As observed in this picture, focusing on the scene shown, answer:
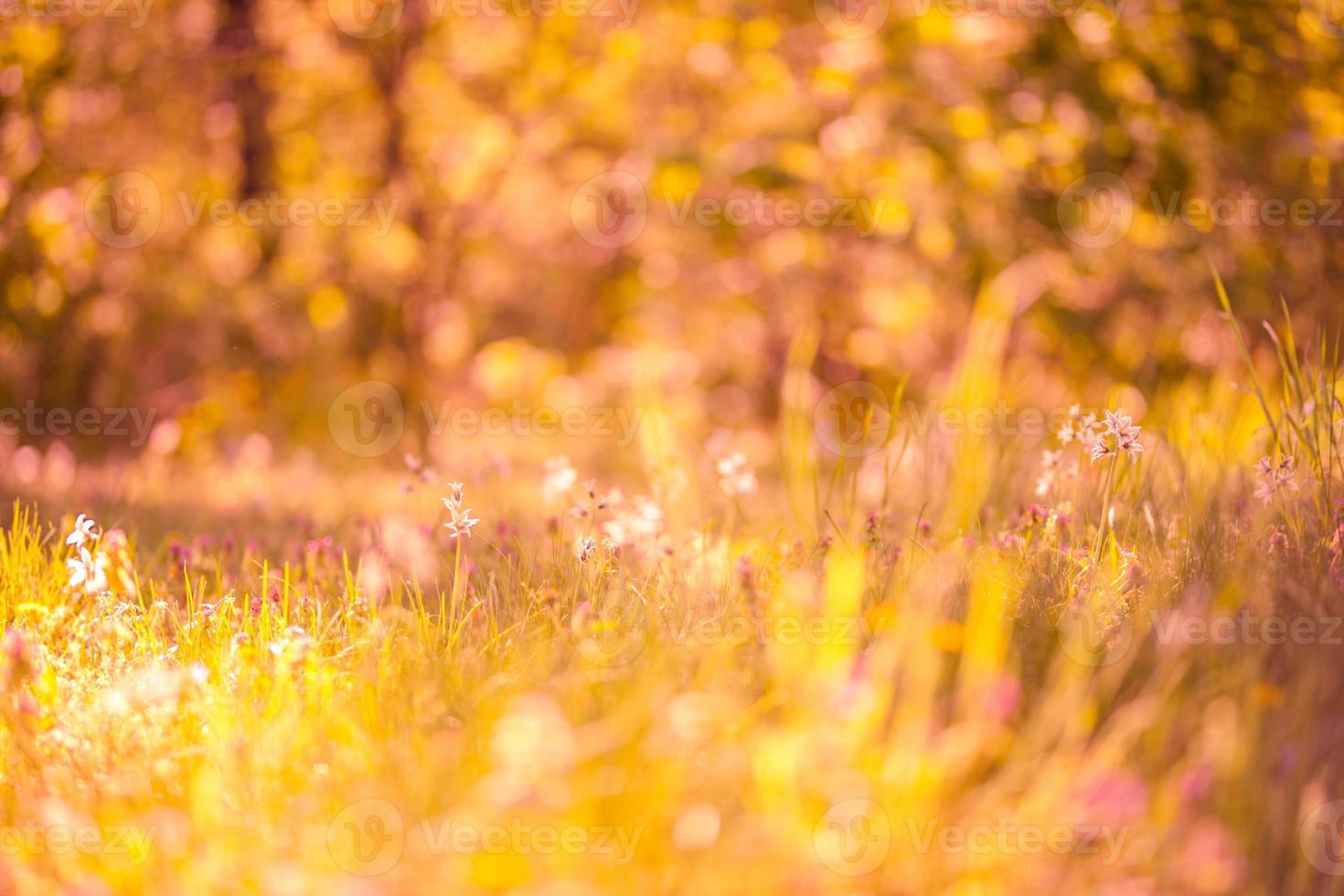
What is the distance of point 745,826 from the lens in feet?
5.32

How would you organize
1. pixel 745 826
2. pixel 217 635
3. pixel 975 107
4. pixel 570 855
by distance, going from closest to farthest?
pixel 570 855
pixel 745 826
pixel 217 635
pixel 975 107

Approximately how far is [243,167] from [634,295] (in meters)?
2.95

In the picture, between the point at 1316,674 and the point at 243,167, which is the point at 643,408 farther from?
the point at 243,167

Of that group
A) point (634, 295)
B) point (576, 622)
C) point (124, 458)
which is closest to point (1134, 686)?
point (576, 622)

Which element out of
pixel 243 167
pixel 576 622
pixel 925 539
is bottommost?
pixel 925 539
